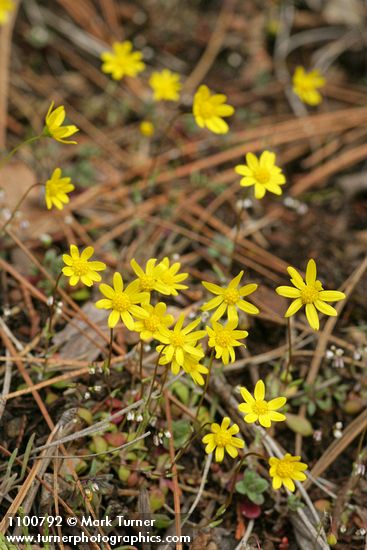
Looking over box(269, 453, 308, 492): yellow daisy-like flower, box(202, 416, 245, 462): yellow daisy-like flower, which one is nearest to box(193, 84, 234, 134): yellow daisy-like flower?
box(202, 416, 245, 462): yellow daisy-like flower

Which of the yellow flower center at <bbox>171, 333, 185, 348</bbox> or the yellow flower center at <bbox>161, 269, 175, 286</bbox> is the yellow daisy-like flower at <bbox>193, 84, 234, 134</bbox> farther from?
the yellow flower center at <bbox>171, 333, 185, 348</bbox>

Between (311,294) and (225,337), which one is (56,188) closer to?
(225,337)

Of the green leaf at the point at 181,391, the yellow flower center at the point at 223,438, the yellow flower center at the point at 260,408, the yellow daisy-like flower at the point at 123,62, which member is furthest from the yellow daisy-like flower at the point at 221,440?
the yellow daisy-like flower at the point at 123,62

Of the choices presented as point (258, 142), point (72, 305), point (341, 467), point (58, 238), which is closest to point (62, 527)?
point (72, 305)

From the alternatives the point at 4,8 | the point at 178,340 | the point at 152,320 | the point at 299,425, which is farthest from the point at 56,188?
the point at 4,8

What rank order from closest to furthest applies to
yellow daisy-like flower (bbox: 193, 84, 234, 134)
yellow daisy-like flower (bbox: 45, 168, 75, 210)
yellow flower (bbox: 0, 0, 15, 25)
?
yellow daisy-like flower (bbox: 45, 168, 75, 210), yellow daisy-like flower (bbox: 193, 84, 234, 134), yellow flower (bbox: 0, 0, 15, 25)

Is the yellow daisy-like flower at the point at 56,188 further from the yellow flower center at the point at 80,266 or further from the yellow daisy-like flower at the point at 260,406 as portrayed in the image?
the yellow daisy-like flower at the point at 260,406
